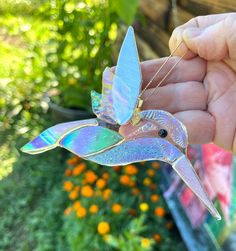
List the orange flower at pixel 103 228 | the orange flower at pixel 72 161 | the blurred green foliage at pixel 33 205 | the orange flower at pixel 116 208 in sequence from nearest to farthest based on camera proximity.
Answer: the orange flower at pixel 103 228 < the orange flower at pixel 116 208 < the blurred green foliage at pixel 33 205 < the orange flower at pixel 72 161

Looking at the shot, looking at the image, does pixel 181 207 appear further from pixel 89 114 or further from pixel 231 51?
pixel 231 51

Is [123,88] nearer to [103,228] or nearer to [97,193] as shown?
[103,228]

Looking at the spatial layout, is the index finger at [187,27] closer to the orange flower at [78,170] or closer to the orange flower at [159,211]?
the orange flower at [159,211]

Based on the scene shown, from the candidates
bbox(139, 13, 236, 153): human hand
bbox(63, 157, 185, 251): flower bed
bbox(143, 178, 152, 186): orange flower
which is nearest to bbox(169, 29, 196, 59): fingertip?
bbox(139, 13, 236, 153): human hand

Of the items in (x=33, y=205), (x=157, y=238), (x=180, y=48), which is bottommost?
(x=33, y=205)

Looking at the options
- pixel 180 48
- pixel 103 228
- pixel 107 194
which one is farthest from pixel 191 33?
pixel 107 194

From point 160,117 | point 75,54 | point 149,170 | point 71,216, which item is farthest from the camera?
point 75,54

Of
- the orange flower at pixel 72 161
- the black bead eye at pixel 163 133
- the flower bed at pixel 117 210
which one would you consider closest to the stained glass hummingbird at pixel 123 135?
the black bead eye at pixel 163 133

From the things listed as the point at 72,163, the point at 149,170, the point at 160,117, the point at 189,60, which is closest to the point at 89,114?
the point at 72,163
